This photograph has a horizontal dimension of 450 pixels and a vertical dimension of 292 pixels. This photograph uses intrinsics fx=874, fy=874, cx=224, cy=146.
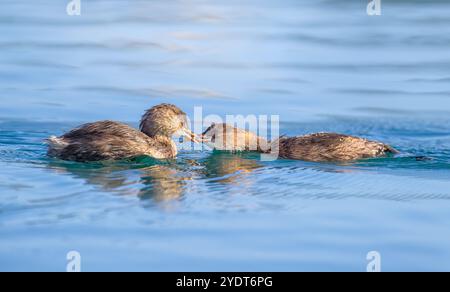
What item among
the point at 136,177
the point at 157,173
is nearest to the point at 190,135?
the point at 157,173

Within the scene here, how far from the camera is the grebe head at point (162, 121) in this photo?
10.8 m

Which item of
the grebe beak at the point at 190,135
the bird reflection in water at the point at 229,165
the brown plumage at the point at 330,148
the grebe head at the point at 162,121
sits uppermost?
the grebe head at the point at 162,121

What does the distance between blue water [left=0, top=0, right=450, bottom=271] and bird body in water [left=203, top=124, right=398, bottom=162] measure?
0.24m

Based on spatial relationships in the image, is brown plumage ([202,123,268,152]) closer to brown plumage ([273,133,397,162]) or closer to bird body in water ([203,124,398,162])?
bird body in water ([203,124,398,162])

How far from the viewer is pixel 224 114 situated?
12.9m

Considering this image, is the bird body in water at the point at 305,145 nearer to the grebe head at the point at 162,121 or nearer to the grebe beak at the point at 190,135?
the grebe beak at the point at 190,135

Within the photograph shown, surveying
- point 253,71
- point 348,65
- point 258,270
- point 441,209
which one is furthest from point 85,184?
point 348,65

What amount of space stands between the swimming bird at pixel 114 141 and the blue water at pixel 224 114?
173 mm

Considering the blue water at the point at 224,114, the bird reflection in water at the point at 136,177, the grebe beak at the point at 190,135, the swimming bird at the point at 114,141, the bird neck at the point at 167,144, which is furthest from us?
Result: the grebe beak at the point at 190,135

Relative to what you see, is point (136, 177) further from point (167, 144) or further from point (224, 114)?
point (224, 114)

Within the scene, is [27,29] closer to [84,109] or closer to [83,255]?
[84,109]

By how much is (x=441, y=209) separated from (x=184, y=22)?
10.3 metres

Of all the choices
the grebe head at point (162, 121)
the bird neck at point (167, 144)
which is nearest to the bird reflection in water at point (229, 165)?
the bird neck at point (167, 144)

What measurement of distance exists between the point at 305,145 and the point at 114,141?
2421mm
